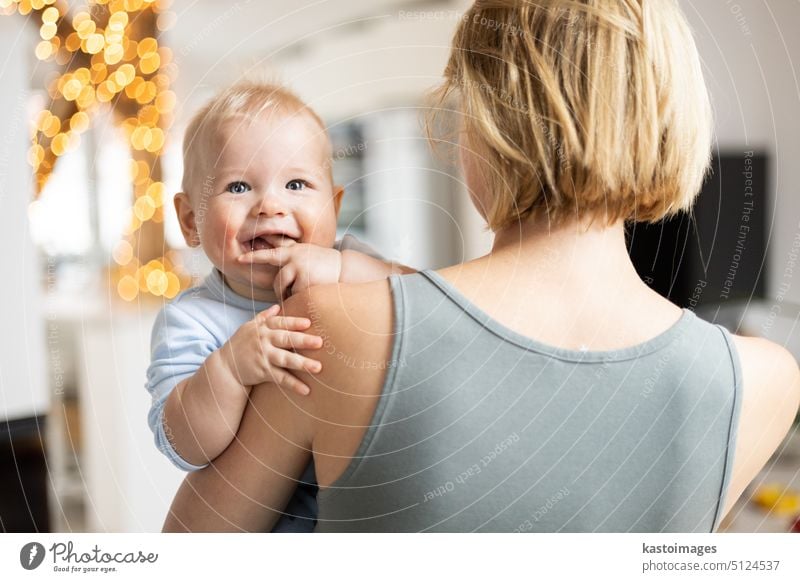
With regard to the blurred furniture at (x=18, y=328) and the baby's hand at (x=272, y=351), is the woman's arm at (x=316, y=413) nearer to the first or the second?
the baby's hand at (x=272, y=351)

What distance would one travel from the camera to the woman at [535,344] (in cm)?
45

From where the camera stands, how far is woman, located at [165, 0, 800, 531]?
0.45m

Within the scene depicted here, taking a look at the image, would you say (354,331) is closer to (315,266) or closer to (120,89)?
(315,266)

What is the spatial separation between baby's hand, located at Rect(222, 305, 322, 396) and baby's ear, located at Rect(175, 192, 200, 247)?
0.52 ft

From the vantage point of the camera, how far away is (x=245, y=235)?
59 centimetres

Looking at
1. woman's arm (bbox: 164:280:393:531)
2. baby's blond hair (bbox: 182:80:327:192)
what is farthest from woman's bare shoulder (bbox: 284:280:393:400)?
baby's blond hair (bbox: 182:80:327:192)

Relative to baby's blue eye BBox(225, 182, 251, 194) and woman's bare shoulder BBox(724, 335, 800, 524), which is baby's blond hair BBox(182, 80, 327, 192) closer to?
baby's blue eye BBox(225, 182, 251, 194)

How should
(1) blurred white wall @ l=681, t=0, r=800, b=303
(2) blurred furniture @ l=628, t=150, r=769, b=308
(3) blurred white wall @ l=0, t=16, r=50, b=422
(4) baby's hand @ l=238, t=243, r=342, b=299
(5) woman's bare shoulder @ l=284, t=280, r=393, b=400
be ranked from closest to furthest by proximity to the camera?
(5) woman's bare shoulder @ l=284, t=280, r=393, b=400 → (4) baby's hand @ l=238, t=243, r=342, b=299 → (1) blurred white wall @ l=681, t=0, r=800, b=303 → (3) blurred white wall @ l=0, t=16, r=50, b=422 → (2) blurred furniture @ l=628, t=150, r=769, b=308

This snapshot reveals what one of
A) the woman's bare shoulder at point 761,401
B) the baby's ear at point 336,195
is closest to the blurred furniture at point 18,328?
the baby's ear at point 336,195

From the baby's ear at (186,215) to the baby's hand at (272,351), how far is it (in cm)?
16
